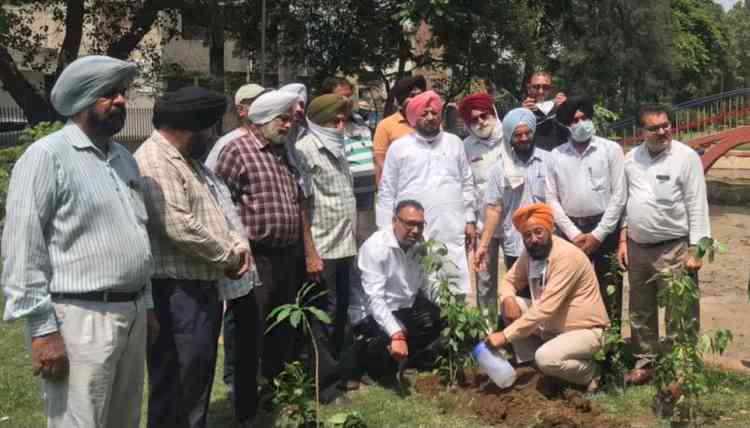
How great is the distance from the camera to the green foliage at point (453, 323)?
17.5ft

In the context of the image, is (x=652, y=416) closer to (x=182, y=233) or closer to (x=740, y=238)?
(x=182, y=233)

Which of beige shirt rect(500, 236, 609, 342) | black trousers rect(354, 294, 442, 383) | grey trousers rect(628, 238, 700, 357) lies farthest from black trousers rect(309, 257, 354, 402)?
grey trousers rect(628, 238, 700, 357)

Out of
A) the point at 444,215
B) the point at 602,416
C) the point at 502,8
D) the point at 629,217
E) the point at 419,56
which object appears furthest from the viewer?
the point at 419,56

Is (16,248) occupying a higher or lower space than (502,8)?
lower

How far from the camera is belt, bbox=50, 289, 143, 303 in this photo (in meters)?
3.16

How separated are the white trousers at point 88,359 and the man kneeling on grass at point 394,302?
234cm

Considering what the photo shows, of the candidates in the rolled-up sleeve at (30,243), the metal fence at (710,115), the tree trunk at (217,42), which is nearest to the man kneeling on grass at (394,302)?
the rolled-up sleeve at (30,243)

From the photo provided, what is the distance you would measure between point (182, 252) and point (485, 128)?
300cm

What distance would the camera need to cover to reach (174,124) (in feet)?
13.1

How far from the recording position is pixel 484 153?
21.0 feet

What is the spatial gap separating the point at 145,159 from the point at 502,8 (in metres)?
16.4

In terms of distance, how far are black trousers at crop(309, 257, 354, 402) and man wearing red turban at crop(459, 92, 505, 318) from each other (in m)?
1.13

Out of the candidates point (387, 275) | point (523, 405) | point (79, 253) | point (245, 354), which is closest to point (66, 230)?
point (79, 253)

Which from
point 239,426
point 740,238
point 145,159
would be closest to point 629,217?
point 239,426
